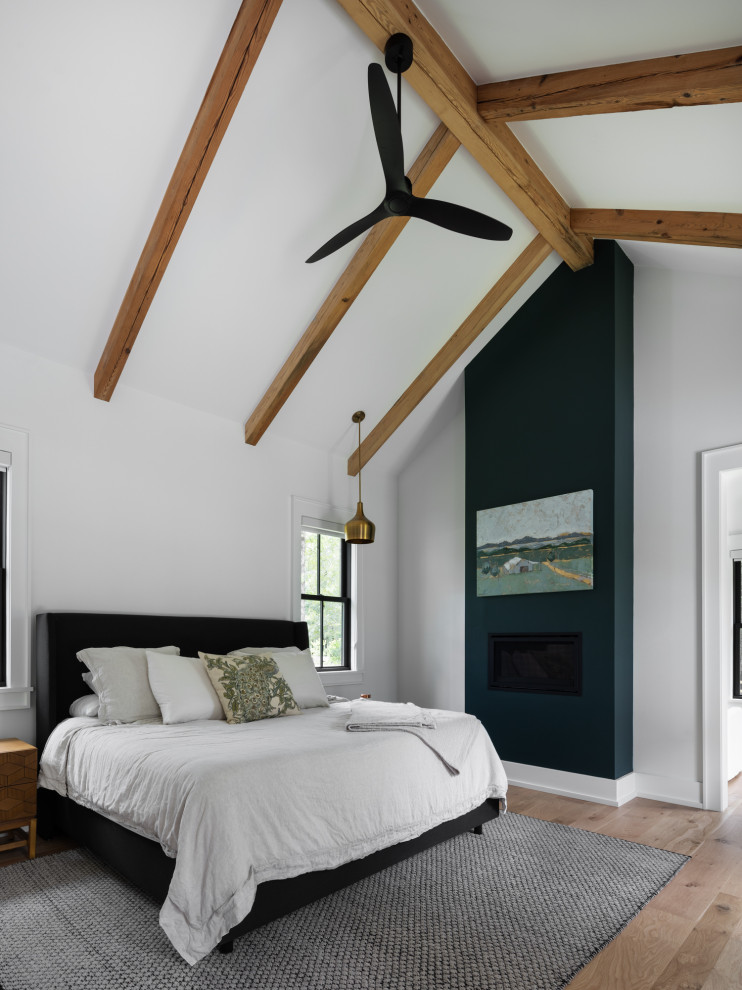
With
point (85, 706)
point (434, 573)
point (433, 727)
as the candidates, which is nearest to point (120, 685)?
point (85, 706)

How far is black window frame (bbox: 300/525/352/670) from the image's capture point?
584 cm

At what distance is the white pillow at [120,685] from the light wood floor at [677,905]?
7.65 ft

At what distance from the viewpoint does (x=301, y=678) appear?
4.32 metres

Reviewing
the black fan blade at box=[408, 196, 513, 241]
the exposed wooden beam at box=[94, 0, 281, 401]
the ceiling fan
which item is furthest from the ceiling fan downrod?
the exposed wooden beam at box=[94, 0, 281, 401]

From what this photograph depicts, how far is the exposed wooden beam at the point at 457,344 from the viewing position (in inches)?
200

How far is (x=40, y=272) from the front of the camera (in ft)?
12.3

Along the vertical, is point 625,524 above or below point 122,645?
above

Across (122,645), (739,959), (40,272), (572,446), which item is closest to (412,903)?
(739,959)

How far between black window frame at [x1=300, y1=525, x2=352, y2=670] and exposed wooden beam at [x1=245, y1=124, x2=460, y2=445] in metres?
1.13

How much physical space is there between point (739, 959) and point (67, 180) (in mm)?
4336

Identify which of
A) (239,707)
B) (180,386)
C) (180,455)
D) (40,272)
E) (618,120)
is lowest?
(239,707)

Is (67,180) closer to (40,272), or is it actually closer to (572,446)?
(40,272)

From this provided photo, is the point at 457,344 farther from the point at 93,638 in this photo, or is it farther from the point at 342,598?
the point at 93,638

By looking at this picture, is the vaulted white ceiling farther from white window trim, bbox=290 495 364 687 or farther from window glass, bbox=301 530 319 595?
window glass, bbox=301 530 319 595
